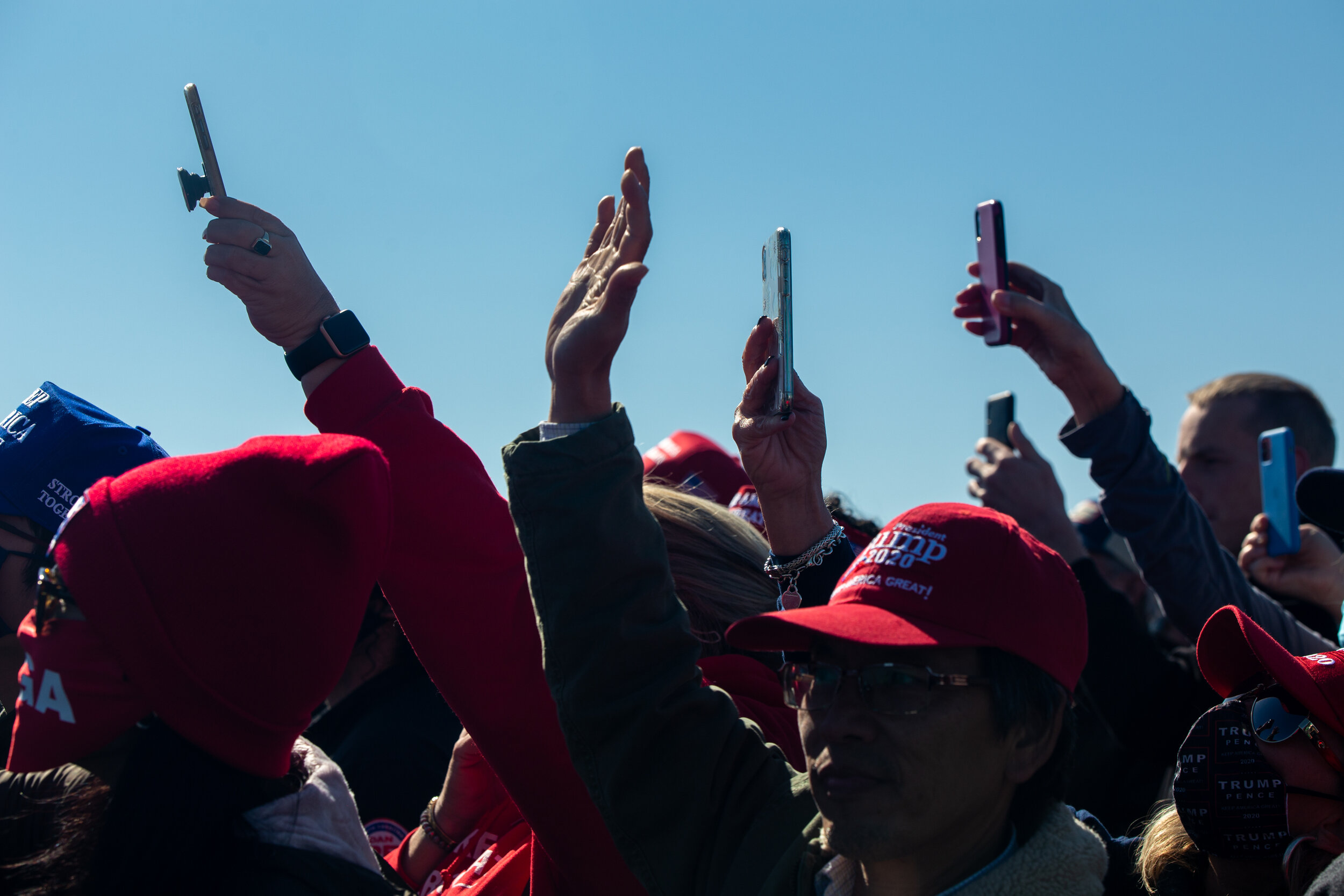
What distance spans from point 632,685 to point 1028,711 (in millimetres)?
663

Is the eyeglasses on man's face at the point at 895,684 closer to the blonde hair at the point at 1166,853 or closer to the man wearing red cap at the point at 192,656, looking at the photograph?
the blonde hair at the point at 1166,853

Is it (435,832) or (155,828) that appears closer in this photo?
(155,828)

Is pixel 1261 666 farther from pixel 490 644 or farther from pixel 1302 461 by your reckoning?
pixel 1302 461

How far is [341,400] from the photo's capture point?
89.8 inches

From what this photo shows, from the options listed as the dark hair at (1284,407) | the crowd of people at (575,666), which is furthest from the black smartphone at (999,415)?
the crowd of people at (575,666)

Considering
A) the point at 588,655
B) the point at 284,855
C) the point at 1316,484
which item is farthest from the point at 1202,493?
the point at 284,855

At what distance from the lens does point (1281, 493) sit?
3.57 meters

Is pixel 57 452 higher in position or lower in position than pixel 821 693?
higher

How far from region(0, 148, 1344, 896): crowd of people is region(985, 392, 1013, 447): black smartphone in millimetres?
1675

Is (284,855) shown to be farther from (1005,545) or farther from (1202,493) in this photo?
(1202,493)

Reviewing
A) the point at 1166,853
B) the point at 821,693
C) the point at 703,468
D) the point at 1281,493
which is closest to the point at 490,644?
the point at 821,693

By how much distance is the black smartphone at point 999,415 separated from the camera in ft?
15.0

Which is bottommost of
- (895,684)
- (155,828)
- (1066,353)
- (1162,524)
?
(1162,524)

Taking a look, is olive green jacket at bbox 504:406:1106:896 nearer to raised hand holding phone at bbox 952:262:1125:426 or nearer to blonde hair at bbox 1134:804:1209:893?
blonde hair at bbox 1134:804:1209:893
